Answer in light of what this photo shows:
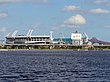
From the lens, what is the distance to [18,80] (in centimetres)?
5966

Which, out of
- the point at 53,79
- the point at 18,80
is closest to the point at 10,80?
the point at 18,80

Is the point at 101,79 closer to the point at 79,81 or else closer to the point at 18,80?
the point at 79,81

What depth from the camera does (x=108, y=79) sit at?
198 ft

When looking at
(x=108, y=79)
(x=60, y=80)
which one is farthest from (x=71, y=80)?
(x=108, y=79)

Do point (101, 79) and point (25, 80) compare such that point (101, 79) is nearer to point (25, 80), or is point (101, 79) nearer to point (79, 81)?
point (79, 81)

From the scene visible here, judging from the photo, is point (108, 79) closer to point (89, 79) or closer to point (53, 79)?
point (89, 79)

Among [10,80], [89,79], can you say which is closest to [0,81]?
[10,80]

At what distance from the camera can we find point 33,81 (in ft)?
192

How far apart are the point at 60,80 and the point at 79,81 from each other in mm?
2742

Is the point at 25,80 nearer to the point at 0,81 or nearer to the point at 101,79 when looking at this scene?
the point at 0,81

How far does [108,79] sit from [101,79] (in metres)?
1.04

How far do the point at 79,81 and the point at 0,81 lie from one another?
10.4 metres

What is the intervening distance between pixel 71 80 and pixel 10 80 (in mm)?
8197

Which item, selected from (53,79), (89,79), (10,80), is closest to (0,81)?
(10,80)
